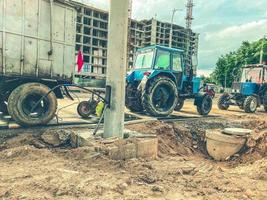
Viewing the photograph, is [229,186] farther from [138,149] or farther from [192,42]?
[192,42]

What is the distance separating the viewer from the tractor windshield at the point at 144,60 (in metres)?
11.3

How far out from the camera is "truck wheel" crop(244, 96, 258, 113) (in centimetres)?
1531

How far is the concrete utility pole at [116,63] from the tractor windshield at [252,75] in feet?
40.9

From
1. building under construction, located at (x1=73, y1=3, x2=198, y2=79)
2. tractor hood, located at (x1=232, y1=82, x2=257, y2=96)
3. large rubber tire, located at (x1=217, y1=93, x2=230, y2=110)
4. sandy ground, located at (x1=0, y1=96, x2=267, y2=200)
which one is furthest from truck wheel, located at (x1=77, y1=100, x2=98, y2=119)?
building under construction, located at (x1=73, y1=3, x2=198, y2=79)

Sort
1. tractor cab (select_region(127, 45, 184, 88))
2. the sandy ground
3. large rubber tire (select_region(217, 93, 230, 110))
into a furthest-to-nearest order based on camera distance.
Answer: large rubber tire (select_region(217, 93, 230, 110)) < tractor cab (select_region(127, 45, 184, 88)) < the sandy ground

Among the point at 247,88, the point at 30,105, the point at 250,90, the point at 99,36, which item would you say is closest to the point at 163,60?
the point at 30,105

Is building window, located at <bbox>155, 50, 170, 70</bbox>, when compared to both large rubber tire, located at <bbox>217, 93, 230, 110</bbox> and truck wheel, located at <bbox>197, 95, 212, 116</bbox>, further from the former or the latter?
large rubber tire, located at <bbox>217, 93, 230, 110</bbox>

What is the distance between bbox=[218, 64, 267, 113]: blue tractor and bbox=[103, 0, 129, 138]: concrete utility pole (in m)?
11.1

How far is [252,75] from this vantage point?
16.9 metres

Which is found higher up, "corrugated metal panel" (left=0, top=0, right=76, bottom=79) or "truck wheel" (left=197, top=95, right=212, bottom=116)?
"corrugated metal panel" (left=0, top=0, right=76, bottom=79)

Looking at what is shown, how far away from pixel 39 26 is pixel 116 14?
2.84 metres

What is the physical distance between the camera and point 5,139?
666 cm

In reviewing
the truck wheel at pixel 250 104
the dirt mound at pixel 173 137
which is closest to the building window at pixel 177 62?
the dirt mound at pixel 173 137

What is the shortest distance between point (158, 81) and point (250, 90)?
7.56 m
